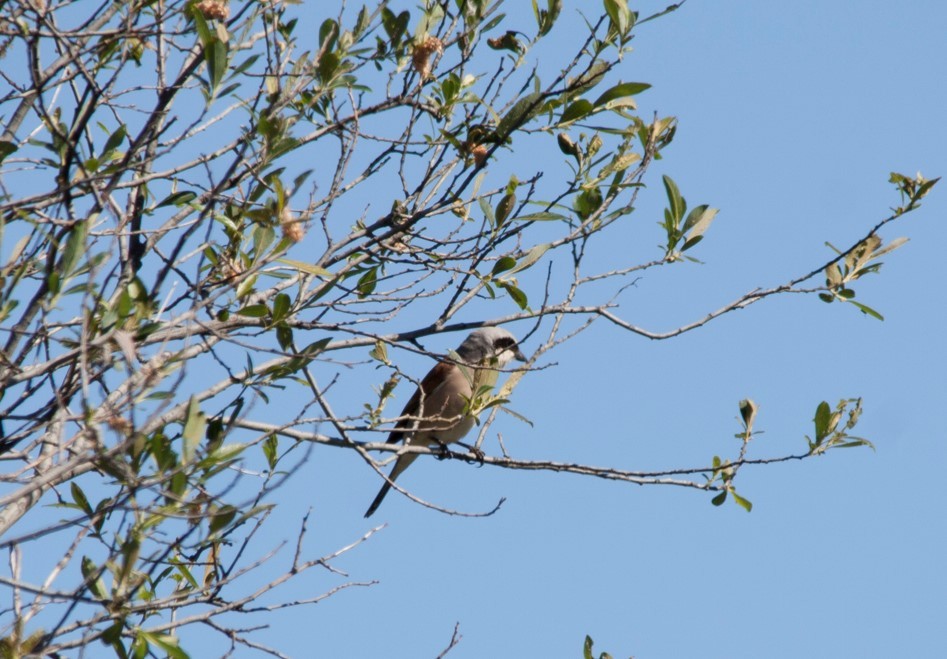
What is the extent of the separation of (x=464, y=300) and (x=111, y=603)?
1773 mm

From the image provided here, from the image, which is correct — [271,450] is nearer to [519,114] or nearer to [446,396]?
[519,114]

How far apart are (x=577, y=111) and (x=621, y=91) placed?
0.17m

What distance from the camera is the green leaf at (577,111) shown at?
3.89 m

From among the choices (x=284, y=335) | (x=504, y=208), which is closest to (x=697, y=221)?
(x=504, y=208)

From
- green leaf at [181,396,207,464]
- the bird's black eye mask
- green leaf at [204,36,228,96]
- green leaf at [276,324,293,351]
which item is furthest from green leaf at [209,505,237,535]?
the bird's black eye mask

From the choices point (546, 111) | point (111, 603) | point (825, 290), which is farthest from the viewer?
point (825, 290)

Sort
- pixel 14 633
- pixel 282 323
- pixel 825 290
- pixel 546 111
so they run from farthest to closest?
pixel 825 290
pixel 546 111
pixel 282 323
pixel 14 633

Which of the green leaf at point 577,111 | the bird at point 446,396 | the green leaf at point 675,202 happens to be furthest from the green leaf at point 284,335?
the bird at point 446,396

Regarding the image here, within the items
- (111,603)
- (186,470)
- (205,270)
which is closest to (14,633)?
(111,603)

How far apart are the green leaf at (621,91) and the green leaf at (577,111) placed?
37 millimetres

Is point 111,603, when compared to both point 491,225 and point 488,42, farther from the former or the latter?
point 488,42

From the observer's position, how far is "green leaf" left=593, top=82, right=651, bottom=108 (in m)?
3.76

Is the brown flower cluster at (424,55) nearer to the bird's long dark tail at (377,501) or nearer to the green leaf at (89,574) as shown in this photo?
the green leaf at (89,574)

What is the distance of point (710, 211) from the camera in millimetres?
4113
